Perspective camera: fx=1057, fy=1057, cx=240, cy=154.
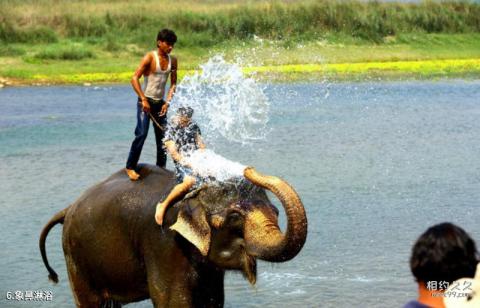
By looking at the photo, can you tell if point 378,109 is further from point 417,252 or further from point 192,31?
point 417,252

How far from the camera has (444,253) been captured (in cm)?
393

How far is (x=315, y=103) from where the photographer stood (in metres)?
28.1

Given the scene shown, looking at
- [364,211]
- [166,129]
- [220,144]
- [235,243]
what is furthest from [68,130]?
[235,243]

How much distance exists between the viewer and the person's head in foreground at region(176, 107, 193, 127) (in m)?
7.90

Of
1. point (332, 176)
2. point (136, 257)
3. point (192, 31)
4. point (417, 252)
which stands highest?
point (417, 252)

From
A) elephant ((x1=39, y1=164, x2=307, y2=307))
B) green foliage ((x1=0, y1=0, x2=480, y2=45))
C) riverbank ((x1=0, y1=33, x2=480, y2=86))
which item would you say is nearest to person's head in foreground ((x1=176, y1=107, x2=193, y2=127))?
elephant ((x1=39, y1=164, x2=307, y2=307))

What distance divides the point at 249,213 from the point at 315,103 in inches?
840

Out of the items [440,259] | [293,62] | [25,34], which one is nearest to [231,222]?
[440,259]

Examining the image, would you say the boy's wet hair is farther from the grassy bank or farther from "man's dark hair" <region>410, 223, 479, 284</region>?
the grassy bank

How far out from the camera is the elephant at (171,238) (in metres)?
6.67

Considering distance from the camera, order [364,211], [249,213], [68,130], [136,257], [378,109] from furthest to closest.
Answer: [378,109] → [68,130] → [364,211] → [136,257] → [249,213]

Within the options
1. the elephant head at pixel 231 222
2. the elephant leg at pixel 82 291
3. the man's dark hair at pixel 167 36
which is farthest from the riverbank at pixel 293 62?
the elephant head at pixel 231 222

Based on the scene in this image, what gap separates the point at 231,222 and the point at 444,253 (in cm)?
320

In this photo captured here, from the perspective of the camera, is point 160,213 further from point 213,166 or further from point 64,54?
point 64,54
